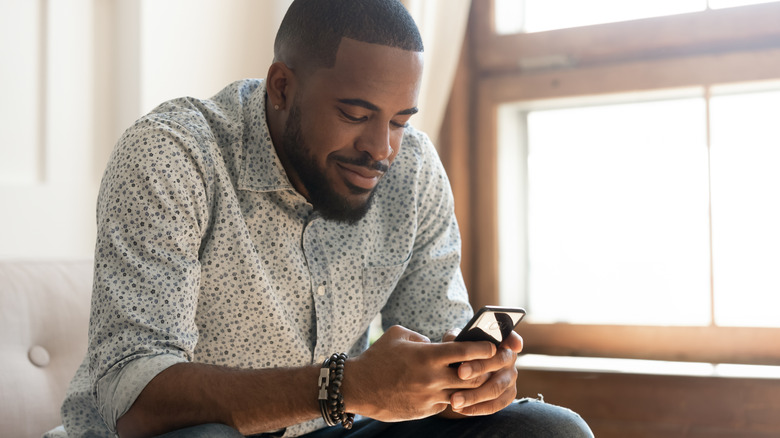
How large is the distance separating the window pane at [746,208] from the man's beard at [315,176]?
1.31 metres

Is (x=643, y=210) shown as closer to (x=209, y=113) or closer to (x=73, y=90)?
(x=209, y=113)

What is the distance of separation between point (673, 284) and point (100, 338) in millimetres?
1739

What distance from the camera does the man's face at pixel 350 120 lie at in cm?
131

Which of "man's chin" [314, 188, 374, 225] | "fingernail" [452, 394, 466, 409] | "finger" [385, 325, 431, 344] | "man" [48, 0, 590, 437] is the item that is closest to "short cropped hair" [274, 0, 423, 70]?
"man" [48, 0, 590, 437]

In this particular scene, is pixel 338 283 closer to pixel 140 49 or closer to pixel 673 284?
pixel 140 49

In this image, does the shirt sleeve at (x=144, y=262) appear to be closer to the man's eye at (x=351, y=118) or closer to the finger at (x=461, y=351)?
the man's eye at (x=351, y=118)

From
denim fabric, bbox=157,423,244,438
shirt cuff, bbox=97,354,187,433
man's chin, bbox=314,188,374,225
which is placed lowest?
denim fabric, bbox=157,423,244,438

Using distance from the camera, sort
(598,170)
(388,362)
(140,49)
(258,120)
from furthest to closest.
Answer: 1. (598,170)
2. (140,49)
3. (258,120)
4. (388,362)

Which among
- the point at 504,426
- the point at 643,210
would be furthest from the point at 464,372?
the point at 643,210

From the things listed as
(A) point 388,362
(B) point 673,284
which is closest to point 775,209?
(B) point 673,284

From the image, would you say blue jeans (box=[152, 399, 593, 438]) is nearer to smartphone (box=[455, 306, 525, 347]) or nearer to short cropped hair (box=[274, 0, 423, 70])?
smartphone (box=[455, 306, 525, 347])

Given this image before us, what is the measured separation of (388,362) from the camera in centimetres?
108

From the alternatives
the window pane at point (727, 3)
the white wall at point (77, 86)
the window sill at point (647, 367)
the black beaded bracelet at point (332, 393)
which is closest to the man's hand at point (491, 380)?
the black beaded bracelet at point (332, 393)

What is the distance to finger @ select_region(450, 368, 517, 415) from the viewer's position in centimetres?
114
